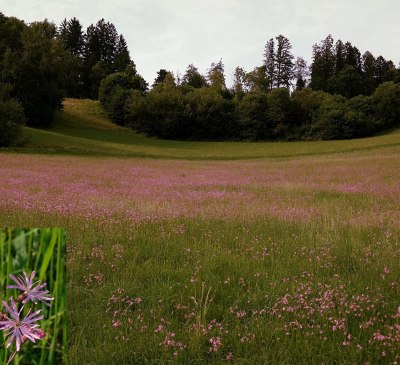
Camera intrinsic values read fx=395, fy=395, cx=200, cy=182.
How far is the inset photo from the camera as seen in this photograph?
1229mm

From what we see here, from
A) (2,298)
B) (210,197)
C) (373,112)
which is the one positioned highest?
(373,112)

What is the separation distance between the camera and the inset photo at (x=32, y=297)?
1229 mm

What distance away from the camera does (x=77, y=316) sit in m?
3.98

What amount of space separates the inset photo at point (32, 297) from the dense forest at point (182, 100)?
4903 centimetres

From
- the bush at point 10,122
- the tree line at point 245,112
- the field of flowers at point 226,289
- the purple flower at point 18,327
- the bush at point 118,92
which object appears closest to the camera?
the purple flower at point 18,327

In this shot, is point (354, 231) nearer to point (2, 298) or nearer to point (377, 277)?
point (377, 277)

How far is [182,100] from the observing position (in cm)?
8912

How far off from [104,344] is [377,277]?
11.4 ft

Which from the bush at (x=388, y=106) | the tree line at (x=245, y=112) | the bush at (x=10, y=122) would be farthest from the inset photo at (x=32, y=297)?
the bush at (x=388, y=106)

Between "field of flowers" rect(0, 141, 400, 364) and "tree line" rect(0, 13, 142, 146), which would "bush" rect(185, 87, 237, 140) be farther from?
"field of flowers" rect(0, 141, 400, 364)

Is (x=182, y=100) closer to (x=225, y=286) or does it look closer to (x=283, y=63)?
A: (x=283, y=63)

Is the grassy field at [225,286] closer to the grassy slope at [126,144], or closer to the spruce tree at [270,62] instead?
the grassy slope at [126,144]

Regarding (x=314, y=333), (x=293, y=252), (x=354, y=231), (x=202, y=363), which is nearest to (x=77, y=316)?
(x=202, y=363)

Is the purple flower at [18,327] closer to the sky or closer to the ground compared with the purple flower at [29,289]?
closer to the ground
